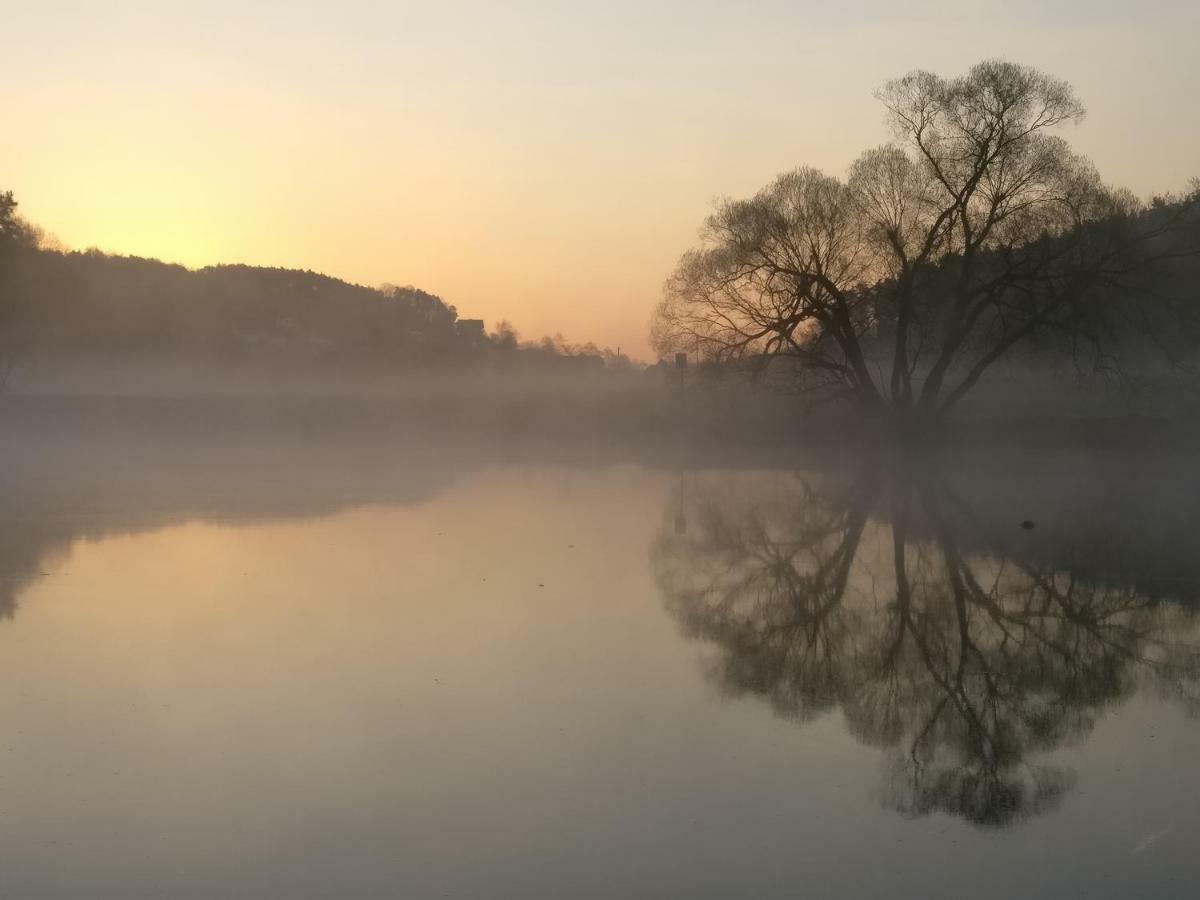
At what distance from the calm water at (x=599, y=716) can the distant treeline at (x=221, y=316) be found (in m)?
36.3

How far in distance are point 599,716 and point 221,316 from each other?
211ft

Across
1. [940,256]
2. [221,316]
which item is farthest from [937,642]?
[221,316]

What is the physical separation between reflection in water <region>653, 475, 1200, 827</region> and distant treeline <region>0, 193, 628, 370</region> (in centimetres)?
3989

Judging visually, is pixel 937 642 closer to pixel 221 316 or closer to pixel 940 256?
pixel 940 256

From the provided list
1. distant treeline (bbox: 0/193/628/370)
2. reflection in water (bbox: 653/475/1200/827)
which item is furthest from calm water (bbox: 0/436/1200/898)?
distant treeline (bbox: 0/193/628/370)

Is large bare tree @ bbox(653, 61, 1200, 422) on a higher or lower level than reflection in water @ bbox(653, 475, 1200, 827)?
higher

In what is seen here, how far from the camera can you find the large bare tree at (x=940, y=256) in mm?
28938

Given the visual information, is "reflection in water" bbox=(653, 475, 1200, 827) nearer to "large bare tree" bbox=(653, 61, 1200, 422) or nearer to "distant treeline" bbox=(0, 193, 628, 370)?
"large bare tree" bbox=(653, 61, 1200, 422)

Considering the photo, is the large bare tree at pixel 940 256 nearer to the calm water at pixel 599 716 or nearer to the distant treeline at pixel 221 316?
the calm water at pixel 599 716

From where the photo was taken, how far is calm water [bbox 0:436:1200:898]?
4.93 metres

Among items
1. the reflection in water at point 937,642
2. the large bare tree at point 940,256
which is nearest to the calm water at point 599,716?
the reflection in water at point 937,642

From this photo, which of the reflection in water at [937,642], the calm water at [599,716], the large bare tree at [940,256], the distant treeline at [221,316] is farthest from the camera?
the distant treeline at [221,316]

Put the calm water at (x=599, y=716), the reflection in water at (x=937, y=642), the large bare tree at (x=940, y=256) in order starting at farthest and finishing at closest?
the large bare tree at (x=940, y=256), the reflection in water at (x=937, y=642), the calm water at (x=599, y=716)

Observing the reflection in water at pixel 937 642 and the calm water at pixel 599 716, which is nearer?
the calm water at pixel 599 716
